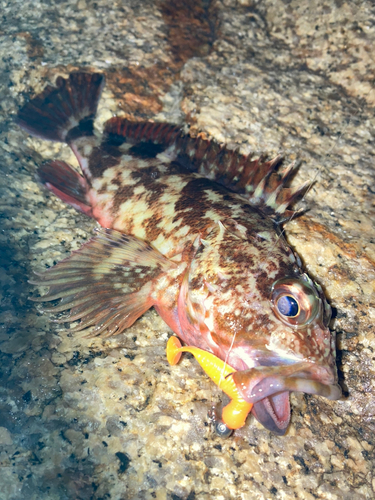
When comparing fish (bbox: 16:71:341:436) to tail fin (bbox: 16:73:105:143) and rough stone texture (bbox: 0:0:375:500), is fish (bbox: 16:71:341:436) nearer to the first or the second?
tail fin (bbox: 16:73:105:143)

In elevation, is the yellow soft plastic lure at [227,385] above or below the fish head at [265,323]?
below

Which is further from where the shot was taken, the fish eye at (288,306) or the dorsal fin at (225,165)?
the dorsal fin at (225,165)

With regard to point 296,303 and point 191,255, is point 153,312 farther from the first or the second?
point 296,303

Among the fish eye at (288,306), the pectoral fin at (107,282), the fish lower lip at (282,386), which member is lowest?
the pectoral fin at (107,282)

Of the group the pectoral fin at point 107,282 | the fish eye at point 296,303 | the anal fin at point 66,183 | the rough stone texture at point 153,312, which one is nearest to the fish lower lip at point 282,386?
the fish eye at point 296,303

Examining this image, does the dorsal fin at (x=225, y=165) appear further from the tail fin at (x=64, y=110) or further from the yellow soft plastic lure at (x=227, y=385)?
the yellow soft plastic lure at (x=227, y=385)

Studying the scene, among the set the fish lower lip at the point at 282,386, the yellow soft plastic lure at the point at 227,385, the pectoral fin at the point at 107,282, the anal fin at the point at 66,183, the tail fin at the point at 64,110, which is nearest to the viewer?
the fish lower lip at the point at 282,386

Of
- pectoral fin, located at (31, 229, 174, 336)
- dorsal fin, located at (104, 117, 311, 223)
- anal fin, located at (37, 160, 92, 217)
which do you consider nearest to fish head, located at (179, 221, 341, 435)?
pectoral fin, located at (31, 229, 174, 336)

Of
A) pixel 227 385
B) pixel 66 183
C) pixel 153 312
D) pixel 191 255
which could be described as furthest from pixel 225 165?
pixel 227 385
